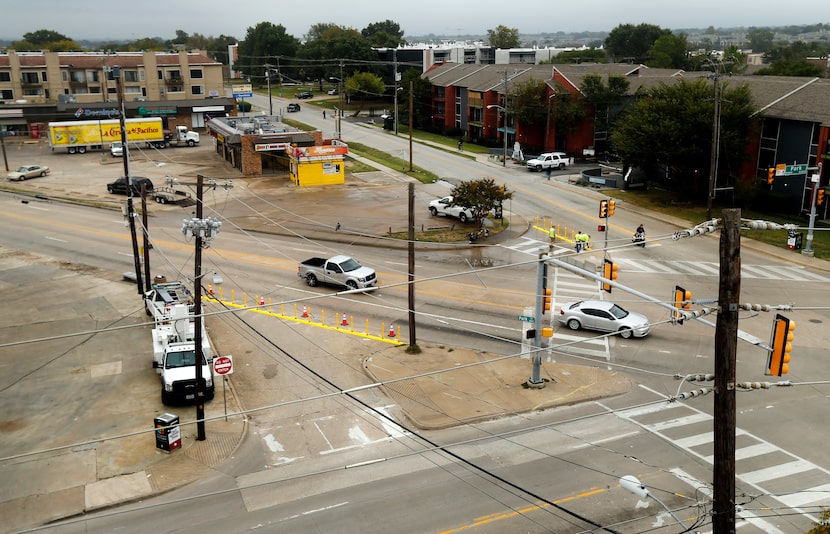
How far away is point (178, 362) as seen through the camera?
2511 centimetres

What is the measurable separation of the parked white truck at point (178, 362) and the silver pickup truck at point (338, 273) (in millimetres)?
9024

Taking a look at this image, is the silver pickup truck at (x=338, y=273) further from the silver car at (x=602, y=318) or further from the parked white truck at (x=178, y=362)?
the silver car at (x=602, y=318)

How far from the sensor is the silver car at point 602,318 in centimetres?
2935

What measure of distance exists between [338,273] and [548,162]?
1444 inches

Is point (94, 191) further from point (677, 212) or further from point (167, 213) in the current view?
point (677, 212)

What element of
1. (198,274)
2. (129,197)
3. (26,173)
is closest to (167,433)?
(198,274)

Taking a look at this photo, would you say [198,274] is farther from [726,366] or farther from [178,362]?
[726,366]

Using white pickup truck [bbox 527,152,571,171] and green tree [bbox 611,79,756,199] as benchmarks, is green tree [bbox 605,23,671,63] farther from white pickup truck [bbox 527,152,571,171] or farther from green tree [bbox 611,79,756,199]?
green tree [bbox 611,79,756,199]

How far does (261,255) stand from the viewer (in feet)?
140

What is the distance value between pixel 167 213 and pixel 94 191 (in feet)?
38.2

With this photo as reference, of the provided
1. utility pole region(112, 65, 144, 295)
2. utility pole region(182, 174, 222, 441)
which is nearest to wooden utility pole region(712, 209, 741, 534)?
utility pole region(182, 174, 222, 441)

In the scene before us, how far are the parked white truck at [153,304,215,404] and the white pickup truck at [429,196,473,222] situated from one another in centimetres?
2295

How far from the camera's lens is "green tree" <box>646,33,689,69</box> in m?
142

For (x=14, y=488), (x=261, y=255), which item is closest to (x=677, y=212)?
(x=261, y=255)
